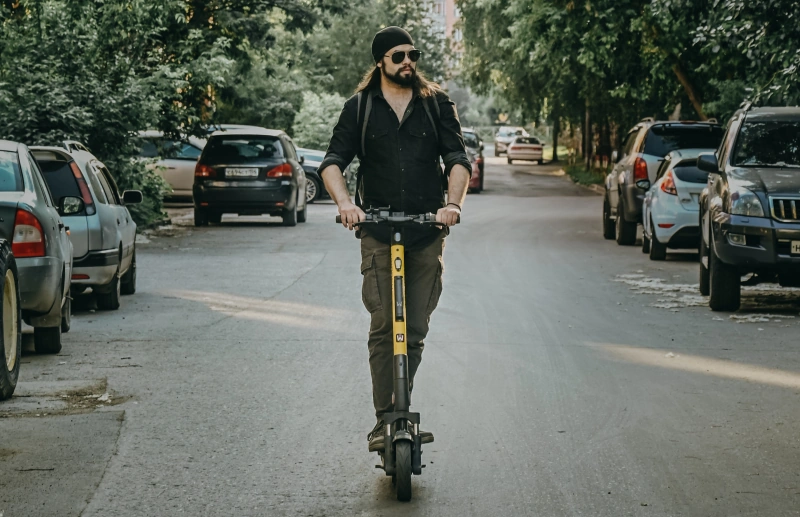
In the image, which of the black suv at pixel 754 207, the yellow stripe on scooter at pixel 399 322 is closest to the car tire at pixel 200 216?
the black suv at pixel 754 207

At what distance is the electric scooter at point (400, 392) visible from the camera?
18.1ft

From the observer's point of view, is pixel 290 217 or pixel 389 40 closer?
pixel 389 40

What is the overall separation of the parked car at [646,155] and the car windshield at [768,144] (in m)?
5.89

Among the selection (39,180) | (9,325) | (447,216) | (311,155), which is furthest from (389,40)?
(311,155)

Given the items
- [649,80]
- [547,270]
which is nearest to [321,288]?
[547,270]

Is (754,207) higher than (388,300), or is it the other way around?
(388,300)

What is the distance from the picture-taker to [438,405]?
7758 mm

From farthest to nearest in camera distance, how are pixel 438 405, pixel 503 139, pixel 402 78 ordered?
pixel 503 139
pixel 438 405
pixel 402 78

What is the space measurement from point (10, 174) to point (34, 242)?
71 cm

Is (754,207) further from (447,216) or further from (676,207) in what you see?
(447,216)

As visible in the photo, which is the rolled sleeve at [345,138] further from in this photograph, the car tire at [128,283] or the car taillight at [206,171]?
the car taillight at [206,171]

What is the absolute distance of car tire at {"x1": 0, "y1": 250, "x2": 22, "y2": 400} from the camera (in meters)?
7.85

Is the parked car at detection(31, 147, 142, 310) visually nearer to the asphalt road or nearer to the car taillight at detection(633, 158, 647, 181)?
the asphalt road

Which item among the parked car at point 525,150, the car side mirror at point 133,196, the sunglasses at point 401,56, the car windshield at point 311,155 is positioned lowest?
the parked car at point 525,150
